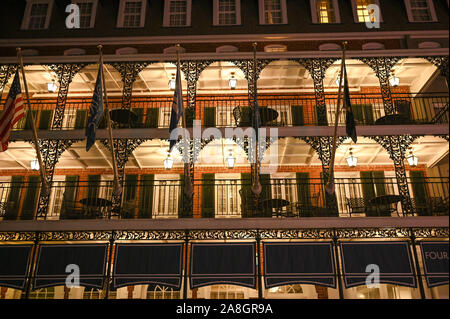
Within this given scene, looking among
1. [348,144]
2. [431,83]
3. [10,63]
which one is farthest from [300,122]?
[10,63]

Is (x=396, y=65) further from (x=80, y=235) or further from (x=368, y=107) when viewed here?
(x=80, y=235)

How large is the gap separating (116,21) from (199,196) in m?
9.25

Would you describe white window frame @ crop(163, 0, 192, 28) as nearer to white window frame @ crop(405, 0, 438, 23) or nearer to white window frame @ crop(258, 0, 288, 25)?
white window frame @ crop(258, 0, 288, 25)

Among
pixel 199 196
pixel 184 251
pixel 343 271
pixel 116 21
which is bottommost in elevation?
pixel 343 271

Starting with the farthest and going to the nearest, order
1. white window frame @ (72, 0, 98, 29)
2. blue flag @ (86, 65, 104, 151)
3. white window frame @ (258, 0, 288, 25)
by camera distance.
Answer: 1. white window frame @ (72, 0, 98, 29)
2. white window frame @ (258, 0, 288, 25)
3. blue flag @ (86, 65, 104, 151)

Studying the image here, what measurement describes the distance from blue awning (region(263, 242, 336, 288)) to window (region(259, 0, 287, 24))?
10600 millimetres

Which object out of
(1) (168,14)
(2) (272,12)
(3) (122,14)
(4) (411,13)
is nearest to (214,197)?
(1) (168,14)

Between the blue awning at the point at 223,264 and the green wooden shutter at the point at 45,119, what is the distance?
32.1 ft

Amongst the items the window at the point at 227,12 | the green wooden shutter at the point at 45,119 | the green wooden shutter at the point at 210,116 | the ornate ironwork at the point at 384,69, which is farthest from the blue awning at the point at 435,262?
the green wooden shutter at the point at 45,119

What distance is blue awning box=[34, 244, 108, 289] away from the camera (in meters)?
14.0

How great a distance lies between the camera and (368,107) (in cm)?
1950

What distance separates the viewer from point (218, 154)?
742 inches

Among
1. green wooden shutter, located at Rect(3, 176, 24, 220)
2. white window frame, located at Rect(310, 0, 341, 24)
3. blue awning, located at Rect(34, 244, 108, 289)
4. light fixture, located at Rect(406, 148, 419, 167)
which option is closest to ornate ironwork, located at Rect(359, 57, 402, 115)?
light fixture, located at Rect(406, 148, 419, 167)
